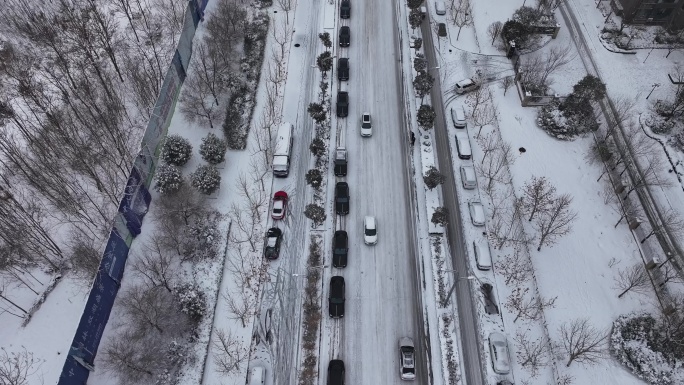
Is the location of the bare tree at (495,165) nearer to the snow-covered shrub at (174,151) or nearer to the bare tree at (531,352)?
the bare tree at (531,352)

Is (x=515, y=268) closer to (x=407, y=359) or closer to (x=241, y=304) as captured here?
(x=407, y=359)

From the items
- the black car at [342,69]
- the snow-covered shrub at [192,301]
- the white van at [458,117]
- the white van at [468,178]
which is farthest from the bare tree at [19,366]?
the white van at [458,117]

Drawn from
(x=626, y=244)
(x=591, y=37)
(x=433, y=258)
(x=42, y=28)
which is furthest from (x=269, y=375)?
(x=591, y=37)

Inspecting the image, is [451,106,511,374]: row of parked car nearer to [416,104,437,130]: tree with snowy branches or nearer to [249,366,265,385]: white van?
[416,104,437,130]: tree with snowy branches

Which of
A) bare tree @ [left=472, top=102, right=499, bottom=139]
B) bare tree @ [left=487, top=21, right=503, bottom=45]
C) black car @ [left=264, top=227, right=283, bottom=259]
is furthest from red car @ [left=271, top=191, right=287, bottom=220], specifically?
bare tree @ [left=487, top=21, right=503, bottom=45]

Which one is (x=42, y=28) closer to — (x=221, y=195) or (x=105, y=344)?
(x=221, y=195)

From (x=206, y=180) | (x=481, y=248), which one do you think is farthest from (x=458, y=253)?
(x=206, y=180)
